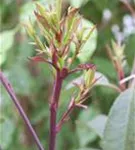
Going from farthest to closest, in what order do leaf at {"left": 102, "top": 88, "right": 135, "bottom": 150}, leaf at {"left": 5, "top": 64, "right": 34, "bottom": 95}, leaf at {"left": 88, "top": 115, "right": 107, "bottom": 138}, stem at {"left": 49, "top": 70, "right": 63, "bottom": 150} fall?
leaf at {"left": 5, "top": 64, "right": 34, "bottom": 95}
leaf at {"left": 88, "top": 115, "right": 107, "bottom": 138}
leaf at {"left": 102, "top": 88, "right": 135, "bottom": 150}
stem at {"left": 49, "top": 70, "right": 63, "bottom": 150}

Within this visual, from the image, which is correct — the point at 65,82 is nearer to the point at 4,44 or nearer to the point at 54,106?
the point at 4,44

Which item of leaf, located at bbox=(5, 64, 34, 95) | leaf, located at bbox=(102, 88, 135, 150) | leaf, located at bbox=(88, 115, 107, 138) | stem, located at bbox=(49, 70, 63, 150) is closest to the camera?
stem, located at bbox=(49, 70, 63, 150)

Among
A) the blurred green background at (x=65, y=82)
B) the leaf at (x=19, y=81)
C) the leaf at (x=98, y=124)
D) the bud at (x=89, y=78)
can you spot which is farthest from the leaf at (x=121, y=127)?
the leaf at (x=19, y=81)

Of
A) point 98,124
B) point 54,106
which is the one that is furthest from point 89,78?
point 98,124

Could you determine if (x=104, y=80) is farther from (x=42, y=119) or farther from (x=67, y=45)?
(x=42, y=119)

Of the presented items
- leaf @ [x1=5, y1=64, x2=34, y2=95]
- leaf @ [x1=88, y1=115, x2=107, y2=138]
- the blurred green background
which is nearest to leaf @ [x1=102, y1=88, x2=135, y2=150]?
leaf @ [x1=88, y1=115, x2=107, y2=138]

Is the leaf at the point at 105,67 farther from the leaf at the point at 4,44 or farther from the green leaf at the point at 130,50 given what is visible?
the leaf at the point at 4,44

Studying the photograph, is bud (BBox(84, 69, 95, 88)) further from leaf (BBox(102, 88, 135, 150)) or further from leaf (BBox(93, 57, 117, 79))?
leaf (BBox(93, 57, 117, 79))
